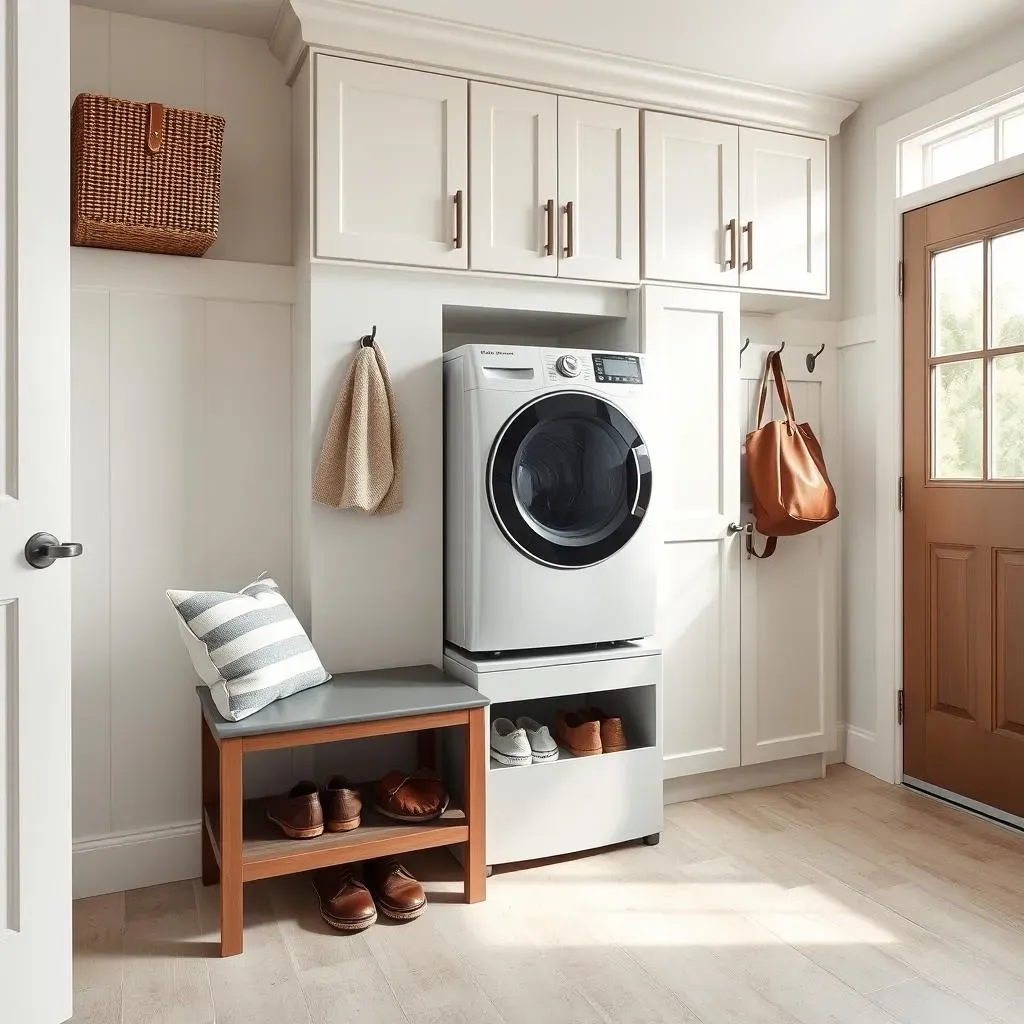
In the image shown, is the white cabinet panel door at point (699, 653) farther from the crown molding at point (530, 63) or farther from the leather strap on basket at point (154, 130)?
the leather strap on basket at point (154, 130)

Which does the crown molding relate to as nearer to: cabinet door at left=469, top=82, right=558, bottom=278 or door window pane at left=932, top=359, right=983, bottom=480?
cabinet door at left=469, top=82, right=558, bottom=278

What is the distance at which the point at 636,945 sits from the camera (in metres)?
2.09

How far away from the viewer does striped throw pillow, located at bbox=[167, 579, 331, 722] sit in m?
2.09

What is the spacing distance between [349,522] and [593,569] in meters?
0.70

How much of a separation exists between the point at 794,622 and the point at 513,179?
5.79 ft

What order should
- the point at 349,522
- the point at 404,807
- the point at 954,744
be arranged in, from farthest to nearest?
the point at 954,744
the point at 349,522
the point at 404,807

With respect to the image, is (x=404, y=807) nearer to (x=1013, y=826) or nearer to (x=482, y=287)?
(x=482, y=287)

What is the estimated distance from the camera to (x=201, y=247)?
238 centimetres

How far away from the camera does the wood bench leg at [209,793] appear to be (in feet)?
7.76

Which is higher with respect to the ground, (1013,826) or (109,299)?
(109,299)

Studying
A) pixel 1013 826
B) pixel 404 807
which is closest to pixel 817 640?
pixel 1013 826

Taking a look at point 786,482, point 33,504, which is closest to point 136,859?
point 33,504

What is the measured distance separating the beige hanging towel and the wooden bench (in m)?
0.50

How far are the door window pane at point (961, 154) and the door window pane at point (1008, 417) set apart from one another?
0.64 meters
